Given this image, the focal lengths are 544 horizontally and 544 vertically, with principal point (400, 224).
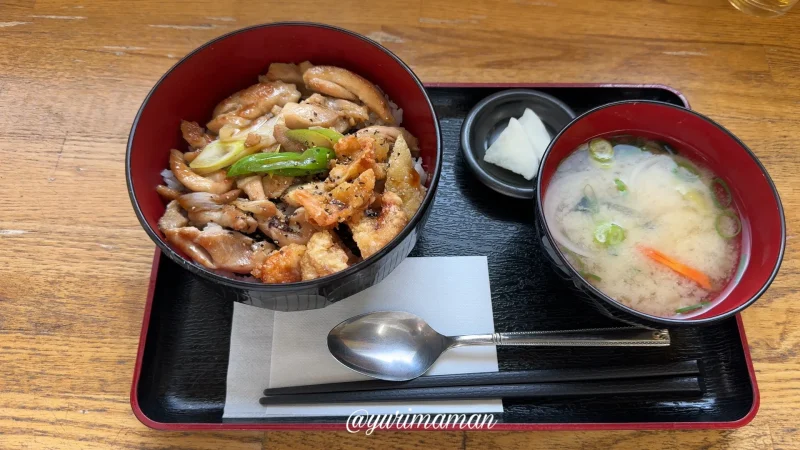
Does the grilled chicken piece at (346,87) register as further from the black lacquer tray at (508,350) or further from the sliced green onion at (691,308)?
the sliced green onion at (691,308)

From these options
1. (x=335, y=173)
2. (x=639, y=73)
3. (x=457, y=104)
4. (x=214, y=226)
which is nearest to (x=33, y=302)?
(x=214, y=226)

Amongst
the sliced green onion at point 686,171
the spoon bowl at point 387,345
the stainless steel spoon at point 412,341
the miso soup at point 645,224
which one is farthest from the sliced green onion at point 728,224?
the spoon bowl at point 387,345

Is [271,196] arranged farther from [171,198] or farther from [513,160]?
[513,160]

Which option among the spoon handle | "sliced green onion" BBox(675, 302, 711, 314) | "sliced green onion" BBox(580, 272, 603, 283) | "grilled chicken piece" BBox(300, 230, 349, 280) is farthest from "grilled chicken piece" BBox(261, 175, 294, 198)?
"sliced green onion" BBox(675, 302, 711, 314)

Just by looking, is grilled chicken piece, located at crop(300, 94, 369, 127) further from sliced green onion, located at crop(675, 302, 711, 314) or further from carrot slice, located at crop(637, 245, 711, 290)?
sliced green onion, located at crop(675, 302, 711, 314)

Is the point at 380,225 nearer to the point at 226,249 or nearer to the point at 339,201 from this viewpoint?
the point at 339,201
